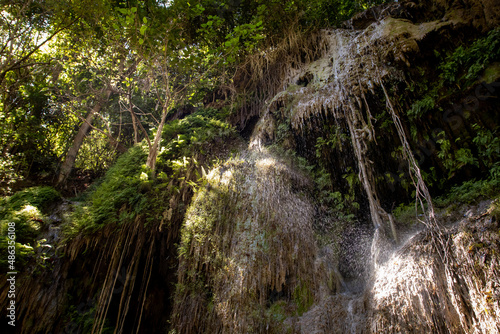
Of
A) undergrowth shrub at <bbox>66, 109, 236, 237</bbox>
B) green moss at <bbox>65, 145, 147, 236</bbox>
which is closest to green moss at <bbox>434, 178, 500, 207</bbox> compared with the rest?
undergrowth shrub at <bbox>66, 109, 236, 237</bbox>

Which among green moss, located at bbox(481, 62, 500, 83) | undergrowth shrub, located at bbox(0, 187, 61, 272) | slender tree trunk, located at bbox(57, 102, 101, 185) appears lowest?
undergrowth shrub, located at bbox(0, 187, 61, 272)

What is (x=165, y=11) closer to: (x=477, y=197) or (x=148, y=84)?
(x=148, y=84)

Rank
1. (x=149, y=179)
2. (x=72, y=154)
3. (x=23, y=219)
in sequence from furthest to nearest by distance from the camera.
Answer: (x=72, y=154) < (x=149, y=179) < (x=23, y=219)

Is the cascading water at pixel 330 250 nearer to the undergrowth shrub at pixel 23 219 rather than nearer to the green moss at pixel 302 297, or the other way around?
the green moss at pixel 302 297

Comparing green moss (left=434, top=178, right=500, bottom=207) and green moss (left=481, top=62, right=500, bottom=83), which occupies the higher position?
green moss (left=481, top=62, right=500, bottom=83)

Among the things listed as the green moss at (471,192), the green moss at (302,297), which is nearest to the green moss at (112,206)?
the green moss at (302,297)

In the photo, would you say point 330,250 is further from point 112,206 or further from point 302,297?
point 112,206

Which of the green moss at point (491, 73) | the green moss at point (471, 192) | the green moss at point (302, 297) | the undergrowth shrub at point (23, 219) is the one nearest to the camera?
the green moss at point (471, 192)

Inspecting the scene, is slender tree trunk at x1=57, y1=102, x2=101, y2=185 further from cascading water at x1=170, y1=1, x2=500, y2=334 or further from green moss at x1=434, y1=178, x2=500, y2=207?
green moss at x1=434, y1=178, x2=500, y2=207

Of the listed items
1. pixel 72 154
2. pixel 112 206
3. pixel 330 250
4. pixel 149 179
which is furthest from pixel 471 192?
pixel 72 154

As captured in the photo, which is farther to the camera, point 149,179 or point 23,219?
point 149,179

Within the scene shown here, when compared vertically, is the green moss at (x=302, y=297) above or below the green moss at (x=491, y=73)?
below

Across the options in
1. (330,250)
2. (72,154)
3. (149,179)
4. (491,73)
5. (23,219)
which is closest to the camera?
(491,73)

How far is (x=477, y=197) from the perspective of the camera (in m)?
4.32
